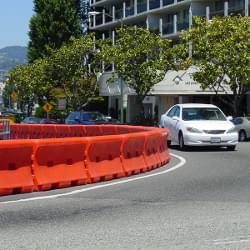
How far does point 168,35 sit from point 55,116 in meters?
14.8

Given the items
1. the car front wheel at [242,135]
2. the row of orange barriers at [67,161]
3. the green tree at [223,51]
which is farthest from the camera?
the green tree at [223,51]

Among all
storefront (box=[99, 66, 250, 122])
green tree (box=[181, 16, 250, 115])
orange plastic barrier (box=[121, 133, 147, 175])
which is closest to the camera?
orange plastic barrier (box=[121, 133, 147, 175])

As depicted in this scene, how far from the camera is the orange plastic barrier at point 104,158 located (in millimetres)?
13578

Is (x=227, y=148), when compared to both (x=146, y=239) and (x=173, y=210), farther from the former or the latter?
(x=146, y=239)

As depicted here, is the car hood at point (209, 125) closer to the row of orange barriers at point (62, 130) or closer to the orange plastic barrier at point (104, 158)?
the row of orange barriers at point (62, 130)

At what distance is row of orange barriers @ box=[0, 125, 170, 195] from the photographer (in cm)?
1179

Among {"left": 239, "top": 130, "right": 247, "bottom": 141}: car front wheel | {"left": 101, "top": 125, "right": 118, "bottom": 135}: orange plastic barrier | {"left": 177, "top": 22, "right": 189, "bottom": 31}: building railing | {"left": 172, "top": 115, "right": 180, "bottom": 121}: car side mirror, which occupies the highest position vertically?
{"left": 177, "top": 22, "right": 189, "bottom": 31}: building railing

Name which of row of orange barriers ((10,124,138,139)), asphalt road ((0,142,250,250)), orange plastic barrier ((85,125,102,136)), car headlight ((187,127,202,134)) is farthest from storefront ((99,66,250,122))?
asphalt road ((0,142,250,250))

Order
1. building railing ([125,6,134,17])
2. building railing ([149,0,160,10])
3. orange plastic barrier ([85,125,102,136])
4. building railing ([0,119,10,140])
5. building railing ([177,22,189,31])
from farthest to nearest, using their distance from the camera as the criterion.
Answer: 1. building railing ([125,6,134,17])
2. building railing ([149,0,160,10])
3. building railing ([177,22,189,31])
4. building railing ([0,119,10,140])
5. orange plastic barrier ([85,125,102,136])

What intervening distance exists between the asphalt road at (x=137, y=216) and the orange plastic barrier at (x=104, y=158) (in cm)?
48

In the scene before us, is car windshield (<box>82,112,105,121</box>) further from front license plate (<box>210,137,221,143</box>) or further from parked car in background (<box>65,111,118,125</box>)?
front license plate (<box>210,137,221,143</box>)

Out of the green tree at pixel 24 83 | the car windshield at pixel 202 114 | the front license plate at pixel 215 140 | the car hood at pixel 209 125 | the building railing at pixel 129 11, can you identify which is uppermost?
the building railing at pixel 129 11

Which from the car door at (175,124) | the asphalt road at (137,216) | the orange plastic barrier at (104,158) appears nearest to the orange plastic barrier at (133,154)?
the orange plastic barrier at (104,158)

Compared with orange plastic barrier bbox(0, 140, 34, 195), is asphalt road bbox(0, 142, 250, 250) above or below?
below
